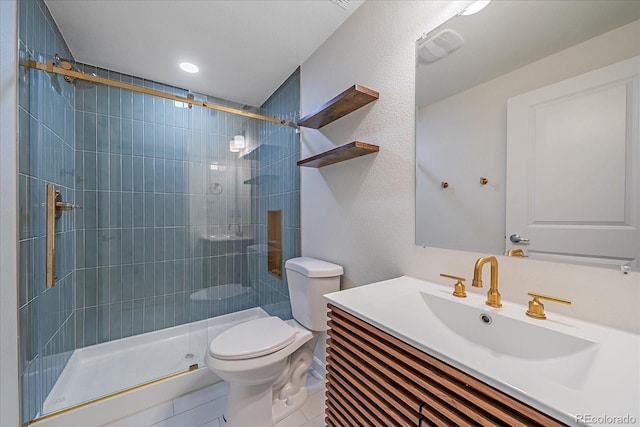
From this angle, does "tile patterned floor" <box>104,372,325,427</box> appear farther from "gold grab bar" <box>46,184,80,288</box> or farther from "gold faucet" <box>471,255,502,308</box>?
"gold faucet" <box>471,255,502,308</box>

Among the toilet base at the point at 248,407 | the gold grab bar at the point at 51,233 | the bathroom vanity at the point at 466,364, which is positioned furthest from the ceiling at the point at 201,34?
the toilet base at the point at 248,407

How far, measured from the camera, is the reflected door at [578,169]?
0.64 metres

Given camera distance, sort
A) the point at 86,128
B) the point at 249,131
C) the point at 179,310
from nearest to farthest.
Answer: the point at 86,128, the point at 179,310, the point at 249,131

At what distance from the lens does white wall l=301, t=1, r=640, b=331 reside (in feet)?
2.35

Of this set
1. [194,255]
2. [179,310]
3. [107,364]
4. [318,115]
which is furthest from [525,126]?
[107,364]

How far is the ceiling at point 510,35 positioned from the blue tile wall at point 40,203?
1955 mm

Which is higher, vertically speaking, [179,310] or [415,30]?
[415,30]

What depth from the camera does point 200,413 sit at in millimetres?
1417

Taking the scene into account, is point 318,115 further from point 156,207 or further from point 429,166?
point 156,207

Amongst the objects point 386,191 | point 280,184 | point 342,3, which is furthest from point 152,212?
point 342,3

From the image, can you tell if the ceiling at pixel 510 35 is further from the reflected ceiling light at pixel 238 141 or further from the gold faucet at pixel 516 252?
the reflected ceiling light at pixel 238 141

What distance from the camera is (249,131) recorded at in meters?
2.38

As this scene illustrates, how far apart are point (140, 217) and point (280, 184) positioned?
1252mm

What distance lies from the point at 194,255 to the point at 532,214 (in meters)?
2.46
